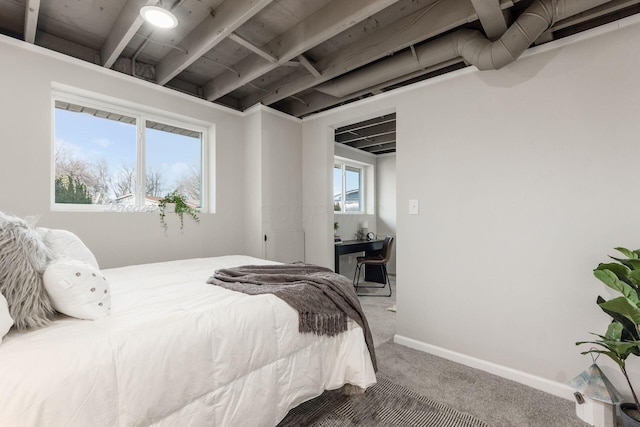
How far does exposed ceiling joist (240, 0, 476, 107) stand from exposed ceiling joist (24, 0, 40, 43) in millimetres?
1869

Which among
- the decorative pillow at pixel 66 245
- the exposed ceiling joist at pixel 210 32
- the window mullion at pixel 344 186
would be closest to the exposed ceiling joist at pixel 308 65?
the exposed ceiling joist at pixel 210 32

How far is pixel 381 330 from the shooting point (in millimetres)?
2959

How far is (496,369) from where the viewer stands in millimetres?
2152

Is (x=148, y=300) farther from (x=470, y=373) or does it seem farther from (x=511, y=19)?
(x=511, y=19)

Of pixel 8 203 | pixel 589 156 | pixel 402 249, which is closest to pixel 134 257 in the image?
pixel 8 203

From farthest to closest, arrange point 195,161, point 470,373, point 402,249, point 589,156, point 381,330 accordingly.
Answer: point 195,161, point 381,330, point 402,249, point 470,373, point 589,156

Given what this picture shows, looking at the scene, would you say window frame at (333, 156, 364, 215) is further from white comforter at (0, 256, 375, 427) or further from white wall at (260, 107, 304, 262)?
white comforter at (0, 256, 375, 427)

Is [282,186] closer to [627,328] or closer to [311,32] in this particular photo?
[311,32]

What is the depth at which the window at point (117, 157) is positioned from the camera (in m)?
2.41

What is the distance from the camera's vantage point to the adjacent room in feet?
3.72

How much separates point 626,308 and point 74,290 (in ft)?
7.82

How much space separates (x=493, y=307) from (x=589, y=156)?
3.92ft

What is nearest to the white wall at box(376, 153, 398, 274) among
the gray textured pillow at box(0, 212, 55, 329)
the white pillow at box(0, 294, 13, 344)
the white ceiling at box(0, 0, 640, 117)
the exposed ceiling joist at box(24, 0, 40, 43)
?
the white ceiling at box(0, 0, 640, 117)

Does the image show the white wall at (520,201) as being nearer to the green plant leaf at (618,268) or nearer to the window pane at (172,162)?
the green plant leaf at (618,268)
